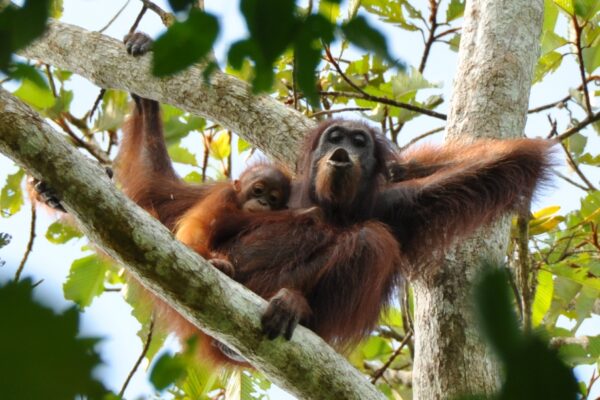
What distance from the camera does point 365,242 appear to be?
4445mm

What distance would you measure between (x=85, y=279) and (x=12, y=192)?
892 mm

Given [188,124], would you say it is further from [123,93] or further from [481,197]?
[481,197]

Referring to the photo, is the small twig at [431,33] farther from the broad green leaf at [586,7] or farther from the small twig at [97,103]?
the small twig at [97,103]

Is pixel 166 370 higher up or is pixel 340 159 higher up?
pixel 340 159

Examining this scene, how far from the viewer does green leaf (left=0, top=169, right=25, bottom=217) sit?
6.12 metres

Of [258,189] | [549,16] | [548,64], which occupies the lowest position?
[258,189]

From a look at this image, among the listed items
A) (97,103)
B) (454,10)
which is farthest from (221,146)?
(454,10)

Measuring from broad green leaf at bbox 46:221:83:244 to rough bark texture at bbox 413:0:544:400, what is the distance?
3097 mm

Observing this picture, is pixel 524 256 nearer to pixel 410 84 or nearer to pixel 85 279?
pixel 410 84

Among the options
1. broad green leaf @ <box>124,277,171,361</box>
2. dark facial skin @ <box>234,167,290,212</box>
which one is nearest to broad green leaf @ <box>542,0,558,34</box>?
dark facial skin @ <box>234,167,290,212</box>

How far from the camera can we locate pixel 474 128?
475 centimetres

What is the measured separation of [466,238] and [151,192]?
2.25 meters

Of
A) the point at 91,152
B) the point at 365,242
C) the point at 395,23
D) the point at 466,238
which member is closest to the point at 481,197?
the point at 466,238

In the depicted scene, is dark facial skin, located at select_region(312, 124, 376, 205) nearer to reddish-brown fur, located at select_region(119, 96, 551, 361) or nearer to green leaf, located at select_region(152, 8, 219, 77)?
reddish-brown fur, located at select_region(119, 96, 551, 361)
